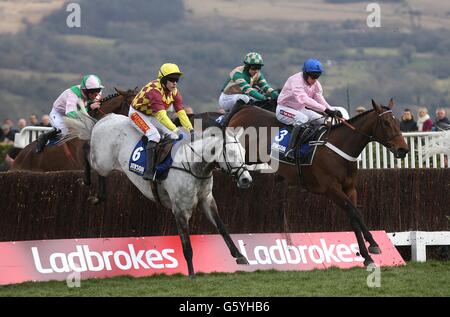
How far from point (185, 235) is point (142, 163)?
110 cm

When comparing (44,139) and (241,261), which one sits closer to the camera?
(241,261)

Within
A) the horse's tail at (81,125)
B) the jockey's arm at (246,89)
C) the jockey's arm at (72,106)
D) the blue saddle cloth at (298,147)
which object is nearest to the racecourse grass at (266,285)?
the blue saddle cloth at (298,147)

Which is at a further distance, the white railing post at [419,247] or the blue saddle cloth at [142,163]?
the white railing post at [419,247]

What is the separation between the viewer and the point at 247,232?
12.2 meters

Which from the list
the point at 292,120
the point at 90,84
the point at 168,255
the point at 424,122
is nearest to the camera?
the point at 168,255

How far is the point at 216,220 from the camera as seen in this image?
35.7 ft

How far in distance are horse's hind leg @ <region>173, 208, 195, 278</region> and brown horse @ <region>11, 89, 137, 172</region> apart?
316 centimetres

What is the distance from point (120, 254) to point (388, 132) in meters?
3.69

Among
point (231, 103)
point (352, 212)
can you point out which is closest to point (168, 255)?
point (352, 212)

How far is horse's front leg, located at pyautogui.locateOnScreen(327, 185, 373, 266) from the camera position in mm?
11188

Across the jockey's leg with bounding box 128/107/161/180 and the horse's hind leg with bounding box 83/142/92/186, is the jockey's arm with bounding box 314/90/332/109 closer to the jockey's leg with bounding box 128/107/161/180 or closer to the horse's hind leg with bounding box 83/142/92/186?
the jockey's leg with bounding box 128/107/161/180

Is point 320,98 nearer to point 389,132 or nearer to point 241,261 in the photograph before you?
point 389,132

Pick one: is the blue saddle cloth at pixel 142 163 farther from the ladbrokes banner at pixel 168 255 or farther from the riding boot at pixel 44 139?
the riding boot at pixel 44 139

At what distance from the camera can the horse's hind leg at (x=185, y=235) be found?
412 inches
